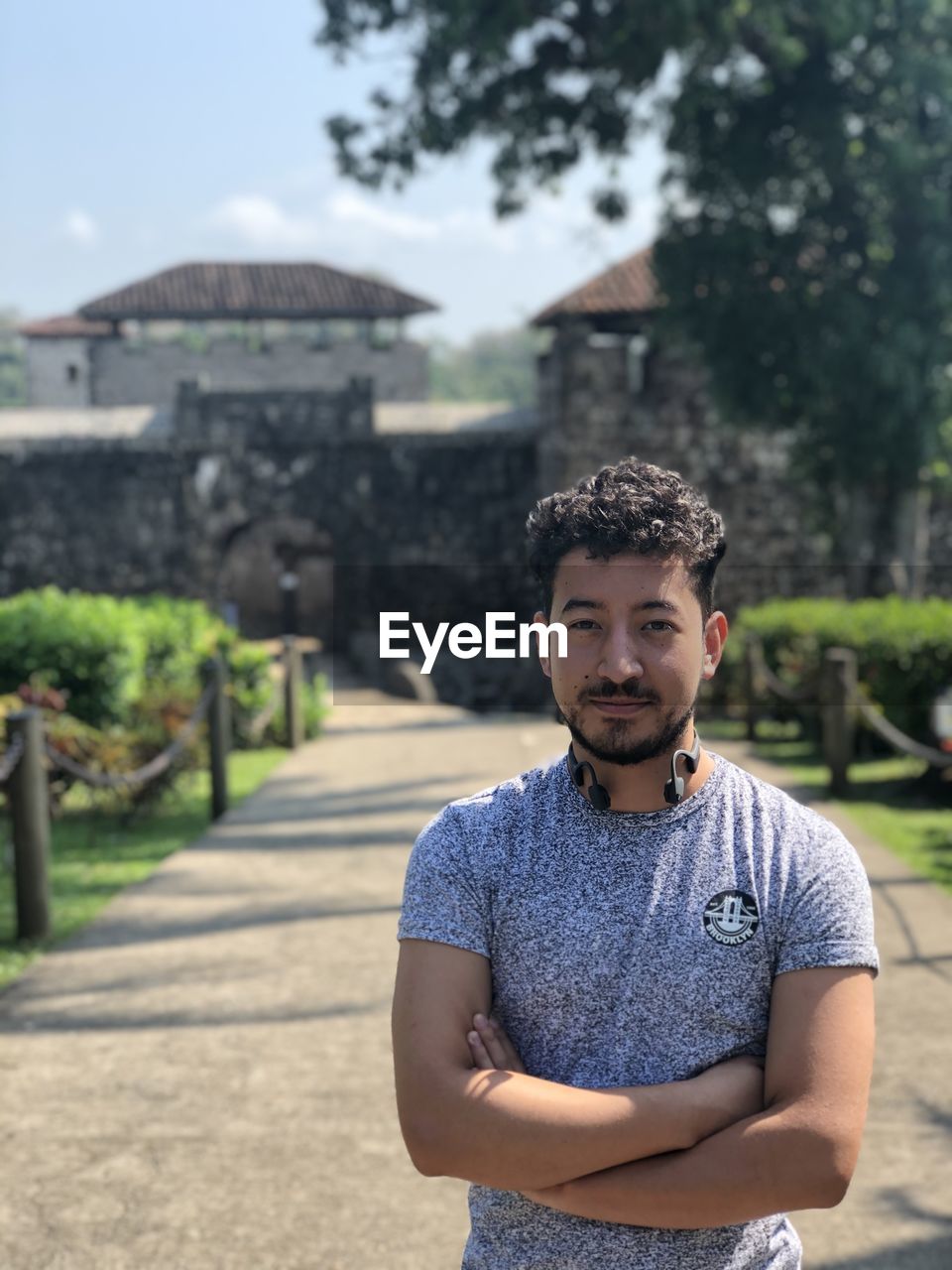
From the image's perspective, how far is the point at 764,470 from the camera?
19609 mm

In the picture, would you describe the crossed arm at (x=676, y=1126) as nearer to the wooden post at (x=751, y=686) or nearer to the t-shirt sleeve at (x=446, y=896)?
the t-shirt sleeve at (x=446, y=896)

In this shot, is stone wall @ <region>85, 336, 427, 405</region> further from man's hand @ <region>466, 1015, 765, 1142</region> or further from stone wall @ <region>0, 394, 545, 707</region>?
man's hand @ <region>466, 1015, 765, 1142</region>

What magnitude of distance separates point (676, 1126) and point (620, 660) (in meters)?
0.49

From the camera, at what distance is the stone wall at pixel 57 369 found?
32.9 m

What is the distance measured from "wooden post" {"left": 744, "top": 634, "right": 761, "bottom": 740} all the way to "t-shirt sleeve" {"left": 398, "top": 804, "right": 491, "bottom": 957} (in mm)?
10470

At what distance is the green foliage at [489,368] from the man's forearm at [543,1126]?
71.2 meters

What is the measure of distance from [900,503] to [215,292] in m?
16.3

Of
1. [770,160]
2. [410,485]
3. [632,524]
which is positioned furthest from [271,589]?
[632,524]

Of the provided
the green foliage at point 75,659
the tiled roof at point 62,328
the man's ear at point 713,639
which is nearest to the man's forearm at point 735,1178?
the man's ear at point 713,639

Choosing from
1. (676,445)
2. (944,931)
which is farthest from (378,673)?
(944,931)

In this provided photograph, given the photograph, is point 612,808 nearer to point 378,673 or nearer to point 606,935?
point 606,935

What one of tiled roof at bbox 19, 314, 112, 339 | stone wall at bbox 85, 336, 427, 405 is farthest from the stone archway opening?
tiled roof at bbox 19, 314, 112, 339

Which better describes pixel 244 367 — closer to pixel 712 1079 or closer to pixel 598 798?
pixel 598 798

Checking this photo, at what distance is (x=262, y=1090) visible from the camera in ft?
13.3
